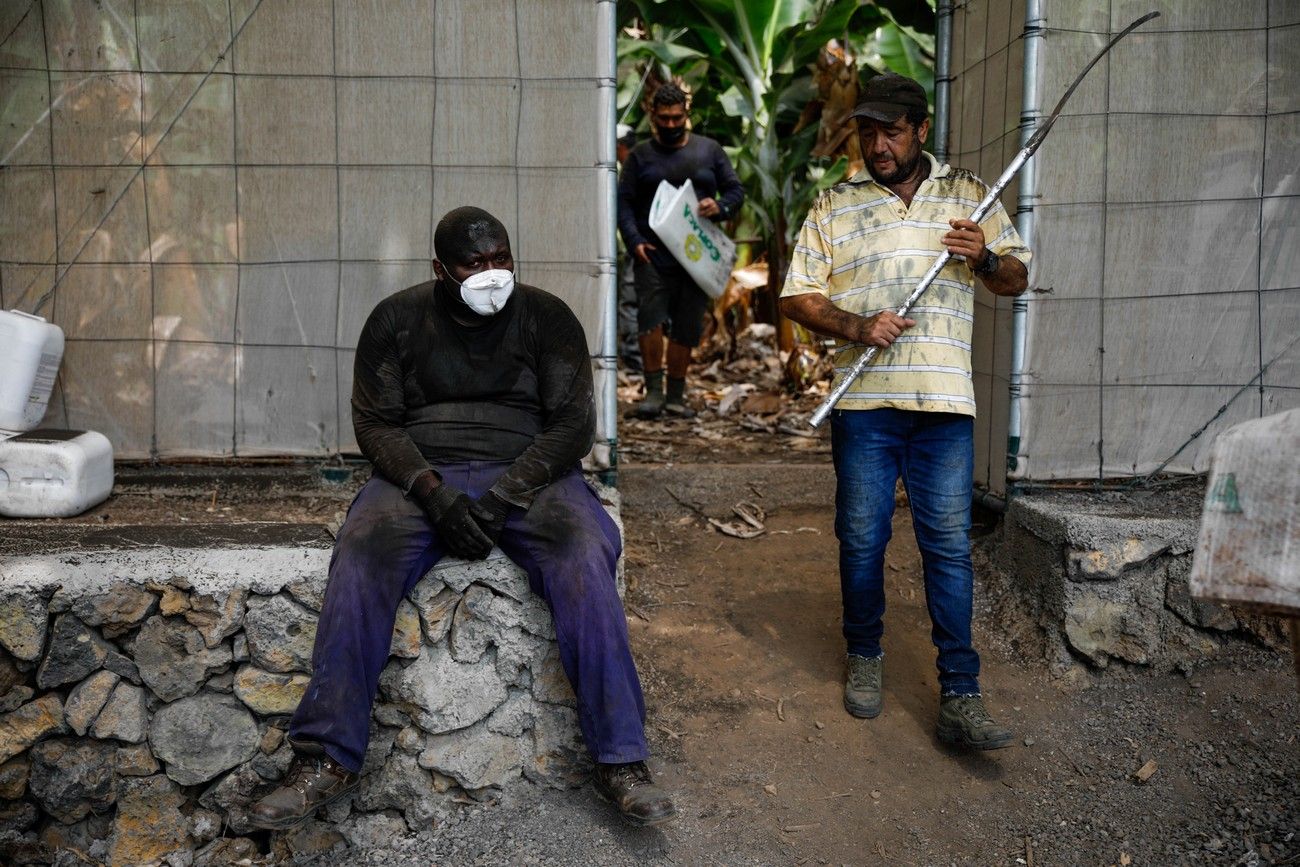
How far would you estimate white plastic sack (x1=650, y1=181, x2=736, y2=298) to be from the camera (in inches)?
247

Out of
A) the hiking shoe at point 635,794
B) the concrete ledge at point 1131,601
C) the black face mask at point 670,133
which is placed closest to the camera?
the hiking shoe at point 635,794

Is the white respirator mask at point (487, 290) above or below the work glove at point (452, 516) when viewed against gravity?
above

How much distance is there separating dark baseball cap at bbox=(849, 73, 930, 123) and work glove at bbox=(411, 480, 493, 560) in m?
1.68

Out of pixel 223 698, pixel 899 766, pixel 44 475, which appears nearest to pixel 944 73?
pixel 899 766

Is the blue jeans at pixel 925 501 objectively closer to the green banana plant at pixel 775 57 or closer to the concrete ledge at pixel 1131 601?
the concrete ledge at pixel 1131 601

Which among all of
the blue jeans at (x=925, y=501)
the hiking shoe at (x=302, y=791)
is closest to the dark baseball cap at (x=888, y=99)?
the blue jeans at (x=925, y=501)

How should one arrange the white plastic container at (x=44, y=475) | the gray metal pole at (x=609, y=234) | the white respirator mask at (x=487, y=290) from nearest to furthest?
1. the white respirator mask at (x=487, y=290)
2. the white plastic container at (x=44, y=475)
3. the gray metal pole at (x=609, y=234)

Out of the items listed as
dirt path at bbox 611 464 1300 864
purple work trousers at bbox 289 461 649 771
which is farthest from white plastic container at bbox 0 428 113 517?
dirt path at bbox 611 464 1300 864

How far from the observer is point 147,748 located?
370cm

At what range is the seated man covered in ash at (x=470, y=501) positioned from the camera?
3.24 m

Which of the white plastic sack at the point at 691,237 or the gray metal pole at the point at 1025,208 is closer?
the gray metal pole at the point at 1025,208

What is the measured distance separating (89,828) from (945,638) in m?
2.90

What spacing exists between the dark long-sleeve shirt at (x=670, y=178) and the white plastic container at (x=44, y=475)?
3637 millimetres

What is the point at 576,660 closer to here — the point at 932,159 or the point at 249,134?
the point at 932,159
